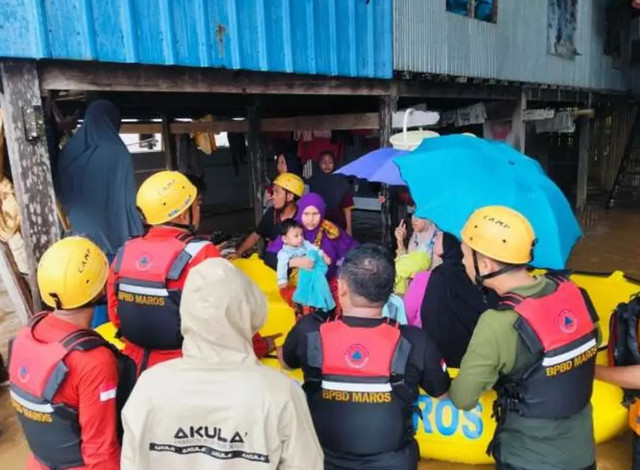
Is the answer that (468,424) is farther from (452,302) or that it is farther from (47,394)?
(47,394)

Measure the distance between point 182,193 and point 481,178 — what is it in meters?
1.67

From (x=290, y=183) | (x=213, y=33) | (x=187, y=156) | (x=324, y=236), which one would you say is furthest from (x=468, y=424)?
(x=187, y=156)

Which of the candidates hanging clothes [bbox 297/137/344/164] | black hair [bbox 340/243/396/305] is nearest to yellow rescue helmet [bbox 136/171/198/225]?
black hair [bbox 340/243/396/305]

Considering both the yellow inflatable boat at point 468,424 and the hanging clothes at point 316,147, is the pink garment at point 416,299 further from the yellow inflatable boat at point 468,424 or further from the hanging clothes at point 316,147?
the hanging clothes at point 316,147

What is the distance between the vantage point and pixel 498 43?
24.4 feet

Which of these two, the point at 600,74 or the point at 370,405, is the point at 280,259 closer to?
the point at 370,405

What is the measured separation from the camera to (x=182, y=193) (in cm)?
278

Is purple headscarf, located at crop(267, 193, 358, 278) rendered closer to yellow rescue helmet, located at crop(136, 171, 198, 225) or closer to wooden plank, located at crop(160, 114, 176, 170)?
yellow rescue helmet, located at crop(136, 171, 198, 225)

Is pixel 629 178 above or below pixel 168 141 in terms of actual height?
below

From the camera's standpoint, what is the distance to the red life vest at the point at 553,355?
6.51 feet

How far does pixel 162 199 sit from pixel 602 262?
7.47 meters

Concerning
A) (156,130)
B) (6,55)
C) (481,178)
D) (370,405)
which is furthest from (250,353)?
(156,130)

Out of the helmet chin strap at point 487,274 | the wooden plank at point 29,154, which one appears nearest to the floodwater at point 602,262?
the wooden plank at point 29,154

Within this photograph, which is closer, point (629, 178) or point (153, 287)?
point (153, 287)
